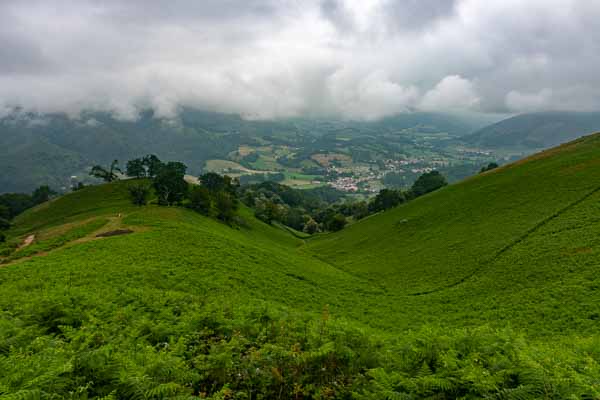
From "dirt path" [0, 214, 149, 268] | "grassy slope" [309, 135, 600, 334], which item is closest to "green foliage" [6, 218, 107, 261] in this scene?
"dirt path" [0, 214, 149, 268]

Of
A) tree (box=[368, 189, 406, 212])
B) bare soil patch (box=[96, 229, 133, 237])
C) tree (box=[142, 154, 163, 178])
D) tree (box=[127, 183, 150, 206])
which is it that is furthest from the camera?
tree (box=[142, 154, 163, 178])

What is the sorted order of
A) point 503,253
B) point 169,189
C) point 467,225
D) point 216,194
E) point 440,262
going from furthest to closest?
point 216,194 → point 169,189 → point 467,225 → point 440,262 → point 503,253

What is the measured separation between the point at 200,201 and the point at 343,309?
185ft

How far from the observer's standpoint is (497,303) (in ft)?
79.3

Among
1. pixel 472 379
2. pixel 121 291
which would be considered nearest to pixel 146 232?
pixel 121 291

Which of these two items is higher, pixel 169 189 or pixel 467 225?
pixel 169 189

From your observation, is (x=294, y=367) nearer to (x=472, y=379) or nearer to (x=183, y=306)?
(x=472, y=379)

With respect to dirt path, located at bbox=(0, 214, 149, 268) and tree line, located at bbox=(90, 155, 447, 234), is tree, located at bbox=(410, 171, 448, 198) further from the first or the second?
dirt path, located at bbox=(0, 214, 149, 268)

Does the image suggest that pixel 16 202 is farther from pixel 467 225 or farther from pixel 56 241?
pixel 467 225

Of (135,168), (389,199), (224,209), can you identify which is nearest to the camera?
(224,209)

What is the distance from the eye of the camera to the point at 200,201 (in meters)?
73.8

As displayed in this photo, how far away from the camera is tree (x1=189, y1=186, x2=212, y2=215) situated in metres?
73.9

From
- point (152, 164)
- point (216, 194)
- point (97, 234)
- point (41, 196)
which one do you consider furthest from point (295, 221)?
point (41, 196)

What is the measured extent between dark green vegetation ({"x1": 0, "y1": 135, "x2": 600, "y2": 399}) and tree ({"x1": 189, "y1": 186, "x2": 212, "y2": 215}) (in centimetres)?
1197
